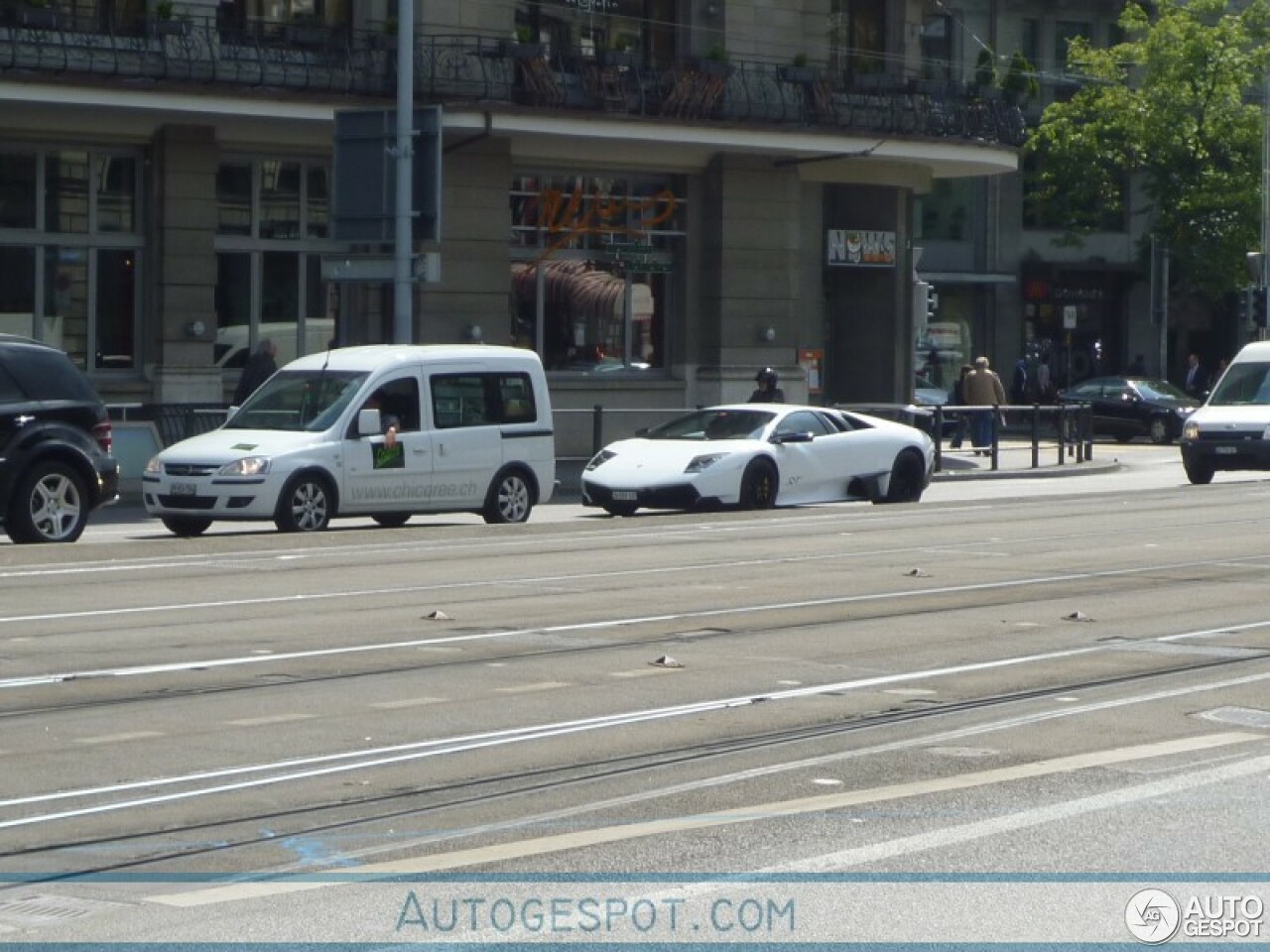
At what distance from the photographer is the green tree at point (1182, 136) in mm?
52469

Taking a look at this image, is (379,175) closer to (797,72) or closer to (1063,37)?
(797,72)

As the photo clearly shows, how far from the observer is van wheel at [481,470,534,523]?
22.4m

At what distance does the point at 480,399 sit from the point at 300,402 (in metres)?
1.97

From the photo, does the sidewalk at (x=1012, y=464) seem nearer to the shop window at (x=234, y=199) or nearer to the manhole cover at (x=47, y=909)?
the shop window at (x=234, y=199)

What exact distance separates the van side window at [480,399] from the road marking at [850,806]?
13.4 meters

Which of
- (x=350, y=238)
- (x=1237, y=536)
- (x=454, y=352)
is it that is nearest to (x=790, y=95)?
(x=350, y=238)

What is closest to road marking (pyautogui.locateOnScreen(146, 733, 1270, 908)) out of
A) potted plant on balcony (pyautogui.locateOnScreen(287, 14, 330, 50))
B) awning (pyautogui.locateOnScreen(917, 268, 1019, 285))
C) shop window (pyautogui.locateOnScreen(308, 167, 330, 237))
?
potted plant on balcony (pyautogui.locateOnScreen(287, 14, 330, 50))

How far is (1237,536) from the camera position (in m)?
20.3

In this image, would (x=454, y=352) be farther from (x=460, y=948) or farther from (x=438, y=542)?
(x=460, y=948)

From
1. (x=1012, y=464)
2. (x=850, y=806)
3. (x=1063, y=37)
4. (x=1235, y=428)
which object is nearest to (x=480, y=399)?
(x=1235, y=428)

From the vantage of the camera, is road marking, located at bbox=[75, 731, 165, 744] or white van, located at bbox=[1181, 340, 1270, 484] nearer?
road marking, located at bbox=[75, 731, 165, 744]

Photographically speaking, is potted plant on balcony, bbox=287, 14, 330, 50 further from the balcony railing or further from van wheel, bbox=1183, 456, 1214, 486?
van wheel, bbox=1183, 456, 1214, 486

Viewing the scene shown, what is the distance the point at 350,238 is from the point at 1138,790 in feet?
68.6

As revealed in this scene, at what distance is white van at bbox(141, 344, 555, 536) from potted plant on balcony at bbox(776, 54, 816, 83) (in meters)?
13.1
